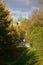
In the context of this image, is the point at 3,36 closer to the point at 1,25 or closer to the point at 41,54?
the point at 1,25

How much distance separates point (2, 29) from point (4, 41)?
3.51 meters

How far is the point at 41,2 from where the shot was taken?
28.0 metres

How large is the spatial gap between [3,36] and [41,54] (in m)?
17.0

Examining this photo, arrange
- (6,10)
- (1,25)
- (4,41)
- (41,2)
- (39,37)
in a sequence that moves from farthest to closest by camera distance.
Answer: (6,10) < (4,41) < (1,25) < (39,37) < (41,2)

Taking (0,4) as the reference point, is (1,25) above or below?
below

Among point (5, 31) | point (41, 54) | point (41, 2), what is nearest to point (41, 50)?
point (41, 54)

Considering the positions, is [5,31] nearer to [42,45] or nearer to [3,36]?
[3,36]

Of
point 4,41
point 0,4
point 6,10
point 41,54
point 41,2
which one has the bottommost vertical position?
point 41,54

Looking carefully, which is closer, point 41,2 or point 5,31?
point 41,2

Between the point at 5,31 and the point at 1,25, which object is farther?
the point at 5,31

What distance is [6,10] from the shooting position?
57031mm

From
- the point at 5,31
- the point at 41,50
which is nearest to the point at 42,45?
the point at 41,50

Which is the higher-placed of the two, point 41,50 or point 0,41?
point 0,41

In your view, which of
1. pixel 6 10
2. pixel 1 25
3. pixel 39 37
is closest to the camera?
pixel 39 37
